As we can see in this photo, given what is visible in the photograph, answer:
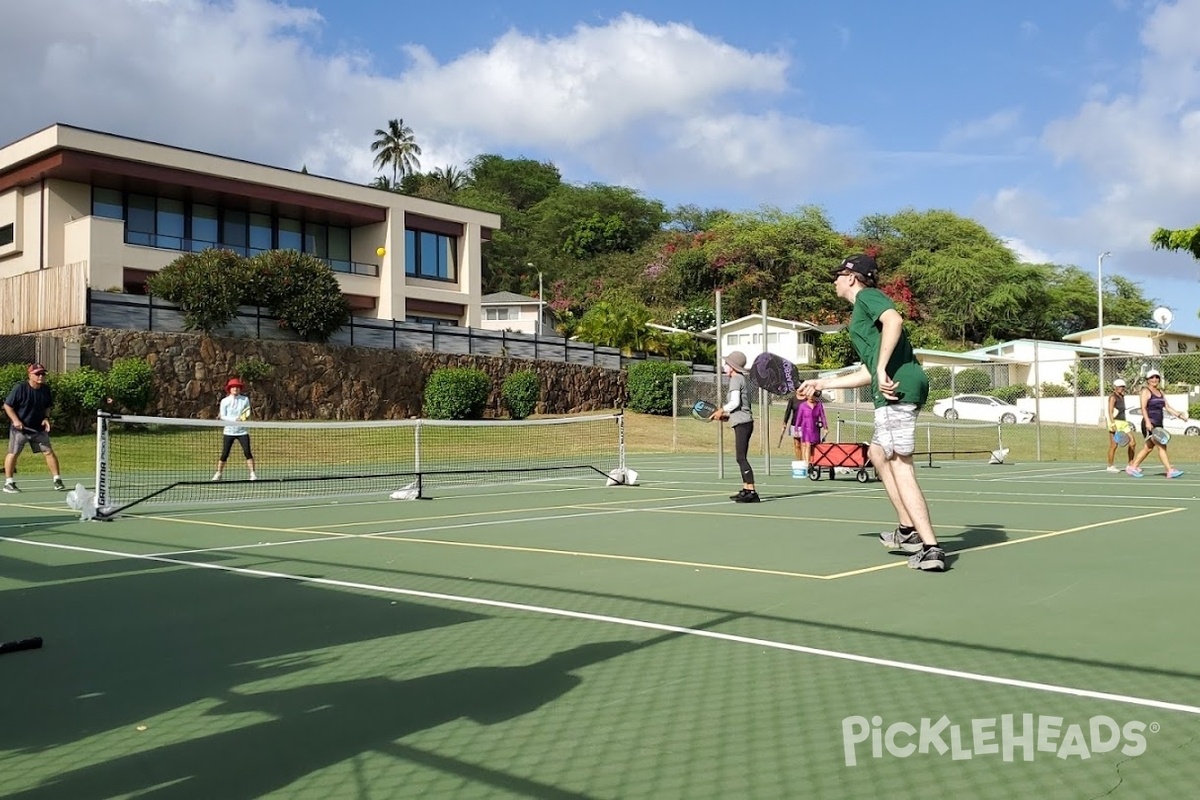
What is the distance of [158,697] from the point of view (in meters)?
4.31

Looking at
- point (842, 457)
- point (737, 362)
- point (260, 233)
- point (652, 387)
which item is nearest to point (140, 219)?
point (260, 233)

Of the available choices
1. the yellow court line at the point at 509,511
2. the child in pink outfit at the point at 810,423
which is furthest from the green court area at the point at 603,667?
the child in pink outfit at the point at 810,423

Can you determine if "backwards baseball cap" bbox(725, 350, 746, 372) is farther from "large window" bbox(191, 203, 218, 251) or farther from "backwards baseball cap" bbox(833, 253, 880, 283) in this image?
"large window" bbox(191, 203, 218, 251)

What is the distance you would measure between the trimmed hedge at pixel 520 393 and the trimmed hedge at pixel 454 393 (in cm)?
152

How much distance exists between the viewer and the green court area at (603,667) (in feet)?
11.2

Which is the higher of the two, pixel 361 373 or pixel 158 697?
pixel 361 373

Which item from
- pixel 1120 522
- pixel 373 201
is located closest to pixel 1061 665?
pixel 1120 522

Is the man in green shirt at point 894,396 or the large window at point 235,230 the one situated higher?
the large window at point 235,230

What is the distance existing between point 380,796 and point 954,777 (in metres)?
1.74

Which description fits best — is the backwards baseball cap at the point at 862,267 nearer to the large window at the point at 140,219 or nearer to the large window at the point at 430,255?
the large window at the point at 140,219

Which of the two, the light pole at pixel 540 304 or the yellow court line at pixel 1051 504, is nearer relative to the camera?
the yellow court line at pixel 1051 504

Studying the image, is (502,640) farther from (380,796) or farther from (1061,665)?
(1061,665)

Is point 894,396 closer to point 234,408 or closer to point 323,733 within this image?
point 323,733

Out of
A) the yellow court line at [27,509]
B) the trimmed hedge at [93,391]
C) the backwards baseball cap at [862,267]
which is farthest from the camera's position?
the trimmed hedge at [93,391]
